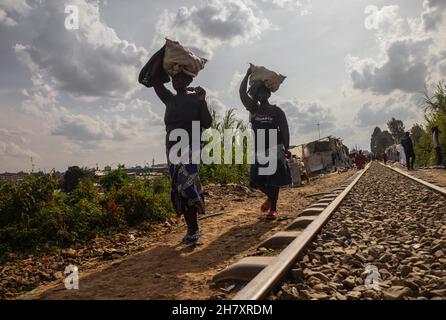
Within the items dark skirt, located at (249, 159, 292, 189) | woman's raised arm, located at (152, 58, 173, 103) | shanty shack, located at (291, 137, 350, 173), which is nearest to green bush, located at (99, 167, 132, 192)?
dark skirt, located at (249, 159, 292, 189)

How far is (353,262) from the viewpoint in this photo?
2977mm

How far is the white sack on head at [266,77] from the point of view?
584 cm

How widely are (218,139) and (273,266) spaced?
8.36 m

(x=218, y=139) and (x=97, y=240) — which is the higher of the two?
(x=218, y=139)

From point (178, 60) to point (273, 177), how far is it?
2.38 metres

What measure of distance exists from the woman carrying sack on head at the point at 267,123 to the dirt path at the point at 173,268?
53 cm

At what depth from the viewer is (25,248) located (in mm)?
4480

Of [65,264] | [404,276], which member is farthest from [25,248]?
[404,276]

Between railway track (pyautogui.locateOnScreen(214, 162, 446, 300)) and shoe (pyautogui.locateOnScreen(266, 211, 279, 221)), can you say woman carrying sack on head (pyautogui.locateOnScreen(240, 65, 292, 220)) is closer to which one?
shoe (pyautogui.locateOnScreen(266, 211, 279, 221))

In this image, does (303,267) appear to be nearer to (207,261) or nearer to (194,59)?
(207,261)

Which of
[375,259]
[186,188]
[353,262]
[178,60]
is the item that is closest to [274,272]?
[353,262]

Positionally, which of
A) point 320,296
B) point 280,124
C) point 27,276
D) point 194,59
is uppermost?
point 194,59

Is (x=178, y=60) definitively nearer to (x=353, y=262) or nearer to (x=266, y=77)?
(x=266, y=77)

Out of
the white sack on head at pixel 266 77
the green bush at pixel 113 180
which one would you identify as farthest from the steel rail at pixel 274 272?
the green bush at pixel 113 180
